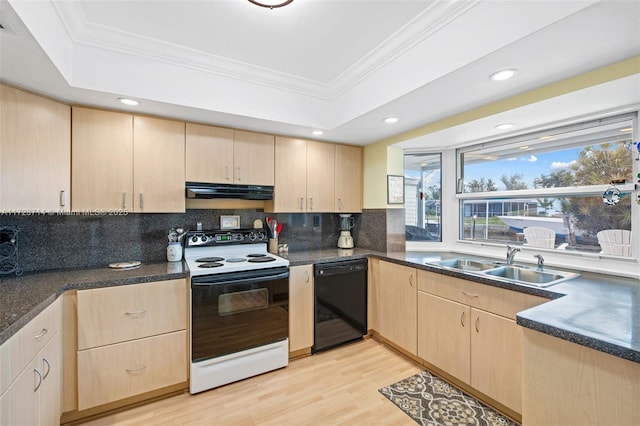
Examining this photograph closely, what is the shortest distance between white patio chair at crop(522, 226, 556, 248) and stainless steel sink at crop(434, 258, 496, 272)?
47 cm

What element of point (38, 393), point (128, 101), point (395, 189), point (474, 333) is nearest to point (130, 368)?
point (38, 393)

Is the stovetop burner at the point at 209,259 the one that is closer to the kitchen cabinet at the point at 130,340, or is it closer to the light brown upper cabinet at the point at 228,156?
the kitchen cabinet at the point at 130,340

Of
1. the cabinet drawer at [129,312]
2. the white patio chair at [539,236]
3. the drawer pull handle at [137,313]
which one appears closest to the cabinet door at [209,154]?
the cabinet drawer at [129,312]

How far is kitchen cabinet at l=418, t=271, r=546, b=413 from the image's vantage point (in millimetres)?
1768

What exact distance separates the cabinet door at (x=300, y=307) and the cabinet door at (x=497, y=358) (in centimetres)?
134

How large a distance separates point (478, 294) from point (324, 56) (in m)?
2.03

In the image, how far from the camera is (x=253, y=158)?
2.71m

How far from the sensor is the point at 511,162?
272cm

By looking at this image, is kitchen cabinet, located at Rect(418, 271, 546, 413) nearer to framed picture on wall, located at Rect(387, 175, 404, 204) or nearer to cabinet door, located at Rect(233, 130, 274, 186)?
framed picture on wall, located at Rect(387, 175, 404, 204)

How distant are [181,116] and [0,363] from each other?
185 centimetres

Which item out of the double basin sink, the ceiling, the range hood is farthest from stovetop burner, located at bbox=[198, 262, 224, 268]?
the double basin sink

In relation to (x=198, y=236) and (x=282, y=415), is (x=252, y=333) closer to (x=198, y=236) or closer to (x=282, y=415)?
(x=282, y=415)

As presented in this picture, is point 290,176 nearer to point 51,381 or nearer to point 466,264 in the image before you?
point 466,264

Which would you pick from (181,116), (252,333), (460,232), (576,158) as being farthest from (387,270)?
(181,116)
